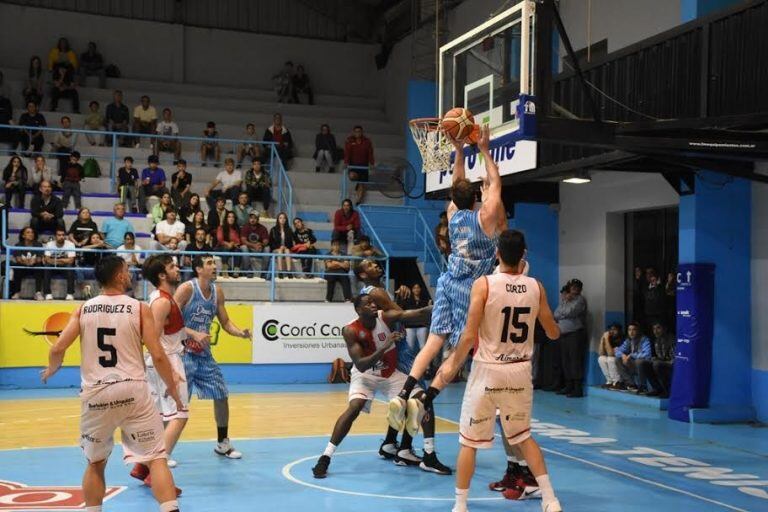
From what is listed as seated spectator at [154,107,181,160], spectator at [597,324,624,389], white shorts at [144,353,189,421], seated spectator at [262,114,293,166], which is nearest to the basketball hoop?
white shorts at [144,353,189,421]

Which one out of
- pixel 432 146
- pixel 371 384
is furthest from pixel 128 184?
pixel 371 384

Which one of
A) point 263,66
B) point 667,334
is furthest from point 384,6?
point 667,334

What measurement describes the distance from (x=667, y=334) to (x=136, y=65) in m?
18.0

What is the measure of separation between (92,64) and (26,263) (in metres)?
10.1

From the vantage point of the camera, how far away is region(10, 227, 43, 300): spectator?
16625 millimetres

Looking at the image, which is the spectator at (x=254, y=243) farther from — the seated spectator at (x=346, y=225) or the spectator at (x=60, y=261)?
the spectator at (x=60, y=261)

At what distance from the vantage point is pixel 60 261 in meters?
16.7

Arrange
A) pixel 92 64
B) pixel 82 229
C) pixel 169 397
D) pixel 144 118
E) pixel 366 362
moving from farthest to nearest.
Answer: pixel 92 64 → pixel 144 118 → pixel 82 229 → pixel 366 362 → pixel 169 397

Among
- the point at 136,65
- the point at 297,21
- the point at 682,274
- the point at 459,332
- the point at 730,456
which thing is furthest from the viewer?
the point at 297,21

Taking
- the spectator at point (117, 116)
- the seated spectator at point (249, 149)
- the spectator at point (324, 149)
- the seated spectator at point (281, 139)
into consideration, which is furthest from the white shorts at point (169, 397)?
the spectator at point (324, 149)

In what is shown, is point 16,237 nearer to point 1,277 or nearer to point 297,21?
point 1,277

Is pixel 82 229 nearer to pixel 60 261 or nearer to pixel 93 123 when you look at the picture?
pixel 60 261

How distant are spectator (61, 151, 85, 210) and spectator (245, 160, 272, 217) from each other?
378 centimetres

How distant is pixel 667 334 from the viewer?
14781mm
